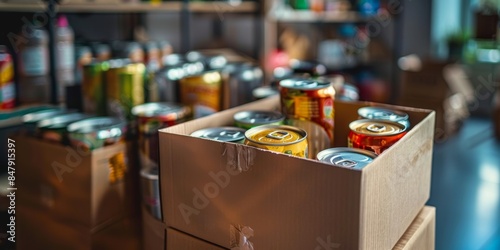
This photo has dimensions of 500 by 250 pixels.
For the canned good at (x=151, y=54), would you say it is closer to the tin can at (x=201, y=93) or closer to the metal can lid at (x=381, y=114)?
the tin can at (x=201, y=93)

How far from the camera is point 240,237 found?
2.88 feet

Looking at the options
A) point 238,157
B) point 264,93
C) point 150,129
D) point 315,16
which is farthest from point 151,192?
point 315,16

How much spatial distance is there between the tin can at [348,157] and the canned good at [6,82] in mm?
1099

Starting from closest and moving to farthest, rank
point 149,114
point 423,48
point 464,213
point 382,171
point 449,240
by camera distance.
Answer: point 382,171, point 149,114, point 449,240, point 464,213, point 423,48

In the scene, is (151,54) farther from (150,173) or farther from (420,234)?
(420,234)

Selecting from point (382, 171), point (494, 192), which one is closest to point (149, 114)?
point (382, 171)

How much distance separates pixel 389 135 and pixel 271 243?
1.02 feet

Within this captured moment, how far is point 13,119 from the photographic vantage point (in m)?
1.50

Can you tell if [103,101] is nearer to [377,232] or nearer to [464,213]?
[377,232]

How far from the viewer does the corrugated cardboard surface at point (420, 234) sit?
94 centimetres

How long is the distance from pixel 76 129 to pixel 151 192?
0.84 feet

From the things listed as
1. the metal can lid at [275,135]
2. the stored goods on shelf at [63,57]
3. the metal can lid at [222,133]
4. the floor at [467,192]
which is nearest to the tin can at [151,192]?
the metal can lid at [222,133]

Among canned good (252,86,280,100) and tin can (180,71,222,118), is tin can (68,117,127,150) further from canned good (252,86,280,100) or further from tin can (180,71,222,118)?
canned good (252,86,280,100)

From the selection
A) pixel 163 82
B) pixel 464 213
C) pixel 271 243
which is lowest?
pixel 464 213
